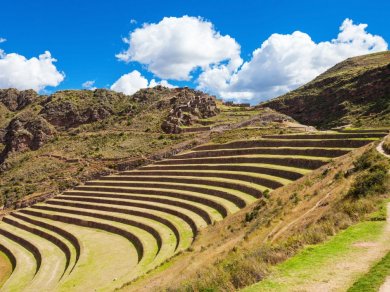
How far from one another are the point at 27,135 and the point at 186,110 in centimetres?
2705

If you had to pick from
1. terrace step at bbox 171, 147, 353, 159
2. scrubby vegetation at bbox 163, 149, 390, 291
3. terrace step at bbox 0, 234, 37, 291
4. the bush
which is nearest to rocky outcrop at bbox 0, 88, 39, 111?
terrace step at bbox 171, 147, 353, 159

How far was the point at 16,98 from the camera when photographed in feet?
269

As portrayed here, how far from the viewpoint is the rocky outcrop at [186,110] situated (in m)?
57.1

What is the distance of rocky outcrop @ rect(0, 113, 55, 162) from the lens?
61.7m

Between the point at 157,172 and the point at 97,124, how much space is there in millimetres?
31870

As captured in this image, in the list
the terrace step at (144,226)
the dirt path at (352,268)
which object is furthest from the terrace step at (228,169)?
the dirt path at (352,268)

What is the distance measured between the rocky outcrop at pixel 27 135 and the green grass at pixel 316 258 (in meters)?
60.0

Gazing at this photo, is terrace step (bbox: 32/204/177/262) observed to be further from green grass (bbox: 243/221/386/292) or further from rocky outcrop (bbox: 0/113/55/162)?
rocky outcrop (bbox: 0/113/55/162)

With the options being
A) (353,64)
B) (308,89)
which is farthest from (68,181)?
(353,64)

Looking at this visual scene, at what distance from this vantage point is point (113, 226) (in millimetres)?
27438

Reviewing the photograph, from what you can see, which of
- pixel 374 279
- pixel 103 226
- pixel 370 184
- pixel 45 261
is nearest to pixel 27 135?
pixel 103 226

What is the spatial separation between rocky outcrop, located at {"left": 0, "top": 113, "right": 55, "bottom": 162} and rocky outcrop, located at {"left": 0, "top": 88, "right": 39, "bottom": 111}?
47.3ft

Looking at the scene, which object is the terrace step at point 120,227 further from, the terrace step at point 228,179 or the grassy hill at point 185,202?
the terrace step at point 228,179

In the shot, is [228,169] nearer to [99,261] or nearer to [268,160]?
[268,160]
